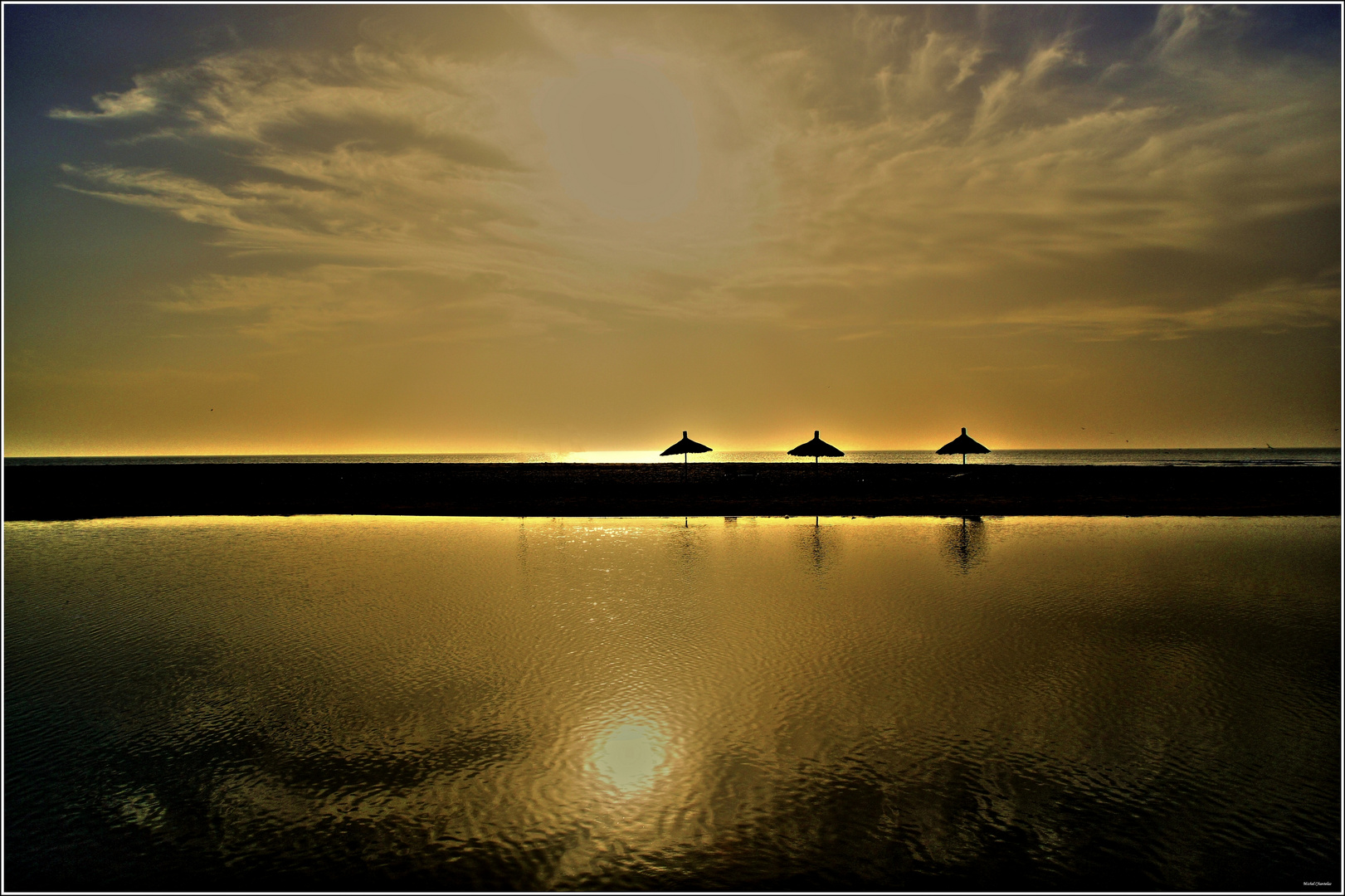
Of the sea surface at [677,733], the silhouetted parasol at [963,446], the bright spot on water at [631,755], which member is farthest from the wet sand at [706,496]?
the bright spot on water at [631,755]

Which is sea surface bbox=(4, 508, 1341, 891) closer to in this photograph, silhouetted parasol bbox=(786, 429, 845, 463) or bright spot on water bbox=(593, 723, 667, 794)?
bright spot on water bbox=(593, 723, 667, 794)

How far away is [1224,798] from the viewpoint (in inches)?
212

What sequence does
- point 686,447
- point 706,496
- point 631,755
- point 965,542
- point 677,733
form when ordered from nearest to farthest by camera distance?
1. point 631,755
2. point 677,733
3. point 965,542
4. point 706,496
5. point 686,447

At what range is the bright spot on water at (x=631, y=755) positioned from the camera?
5.72 metres

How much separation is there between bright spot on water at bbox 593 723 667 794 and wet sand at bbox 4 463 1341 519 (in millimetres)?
21908

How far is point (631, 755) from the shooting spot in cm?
620

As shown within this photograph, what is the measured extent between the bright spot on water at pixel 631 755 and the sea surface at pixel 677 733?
1.5 inches

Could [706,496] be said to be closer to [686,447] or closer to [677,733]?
[686,447]

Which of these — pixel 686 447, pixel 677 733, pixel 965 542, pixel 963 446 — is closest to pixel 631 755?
pixel 677 733

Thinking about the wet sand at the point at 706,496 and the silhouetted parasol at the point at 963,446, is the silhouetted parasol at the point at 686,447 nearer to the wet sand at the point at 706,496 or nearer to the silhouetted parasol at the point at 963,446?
the wet sand at the point at 706,496

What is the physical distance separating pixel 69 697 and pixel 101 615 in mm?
4659

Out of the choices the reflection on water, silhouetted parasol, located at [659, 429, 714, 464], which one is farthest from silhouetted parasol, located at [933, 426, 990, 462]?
the reflection on water

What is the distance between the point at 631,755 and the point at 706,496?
31445 millimetres

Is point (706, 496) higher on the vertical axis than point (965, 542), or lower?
higher
